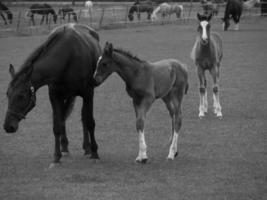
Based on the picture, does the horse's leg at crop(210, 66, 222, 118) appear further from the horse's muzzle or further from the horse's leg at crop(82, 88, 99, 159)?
the horse's muzzle

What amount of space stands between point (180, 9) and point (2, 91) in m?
33.4

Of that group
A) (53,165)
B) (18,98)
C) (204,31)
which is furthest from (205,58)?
(18,98)

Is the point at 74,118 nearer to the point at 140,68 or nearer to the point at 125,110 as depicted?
the point at 125,110

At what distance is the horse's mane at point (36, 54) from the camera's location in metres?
8.41

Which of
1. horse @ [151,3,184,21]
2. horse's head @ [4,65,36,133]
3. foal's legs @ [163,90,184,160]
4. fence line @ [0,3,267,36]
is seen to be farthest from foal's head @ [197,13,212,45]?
horse @ [151,3,184,21]

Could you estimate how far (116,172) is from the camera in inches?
341

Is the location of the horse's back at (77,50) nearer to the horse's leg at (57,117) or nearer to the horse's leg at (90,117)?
the horse's leg at (90,117)

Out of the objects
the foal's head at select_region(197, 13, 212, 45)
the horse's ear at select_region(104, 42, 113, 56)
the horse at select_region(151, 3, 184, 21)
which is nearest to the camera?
the horse's ear at select_region(104, 42, 113, 56)

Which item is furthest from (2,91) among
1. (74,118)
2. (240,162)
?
(240,162)

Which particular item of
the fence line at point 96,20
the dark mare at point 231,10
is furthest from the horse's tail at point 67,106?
the dark mare at point 231,10

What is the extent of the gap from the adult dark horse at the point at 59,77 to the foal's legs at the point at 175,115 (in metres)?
1.07

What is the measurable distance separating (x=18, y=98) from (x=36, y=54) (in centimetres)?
64

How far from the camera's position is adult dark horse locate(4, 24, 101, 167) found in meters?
8.41

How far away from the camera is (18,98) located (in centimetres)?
841
